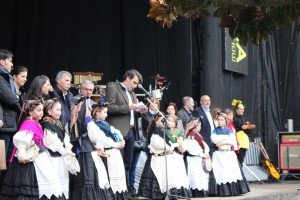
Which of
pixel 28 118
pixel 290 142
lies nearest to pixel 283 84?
pixel 290 142

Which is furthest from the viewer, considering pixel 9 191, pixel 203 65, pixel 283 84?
pixel 283 84

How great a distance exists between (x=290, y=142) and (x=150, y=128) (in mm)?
6025

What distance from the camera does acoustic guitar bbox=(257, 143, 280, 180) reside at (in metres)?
13.2

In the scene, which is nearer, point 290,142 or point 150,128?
point 150,128

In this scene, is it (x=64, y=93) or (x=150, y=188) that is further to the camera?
(x=150, y=188)

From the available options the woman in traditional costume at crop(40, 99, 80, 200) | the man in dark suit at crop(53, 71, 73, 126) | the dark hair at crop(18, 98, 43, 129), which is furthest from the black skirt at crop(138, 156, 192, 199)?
the dark hair at crop(18, 98, 43, 129)

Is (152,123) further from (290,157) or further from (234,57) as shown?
(290,157)

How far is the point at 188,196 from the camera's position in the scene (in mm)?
8672

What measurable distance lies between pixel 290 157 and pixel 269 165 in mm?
582

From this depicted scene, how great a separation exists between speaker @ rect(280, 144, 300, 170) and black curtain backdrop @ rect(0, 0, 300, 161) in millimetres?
533

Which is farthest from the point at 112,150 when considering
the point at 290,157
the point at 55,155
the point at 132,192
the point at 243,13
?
the point at 290,157

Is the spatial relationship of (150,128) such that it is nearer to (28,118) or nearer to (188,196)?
(188,196)

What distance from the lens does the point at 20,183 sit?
20.1ft

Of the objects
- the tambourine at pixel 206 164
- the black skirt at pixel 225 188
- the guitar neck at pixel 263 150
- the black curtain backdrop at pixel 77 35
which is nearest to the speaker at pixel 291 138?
the guitar neck at pixel 263 150
